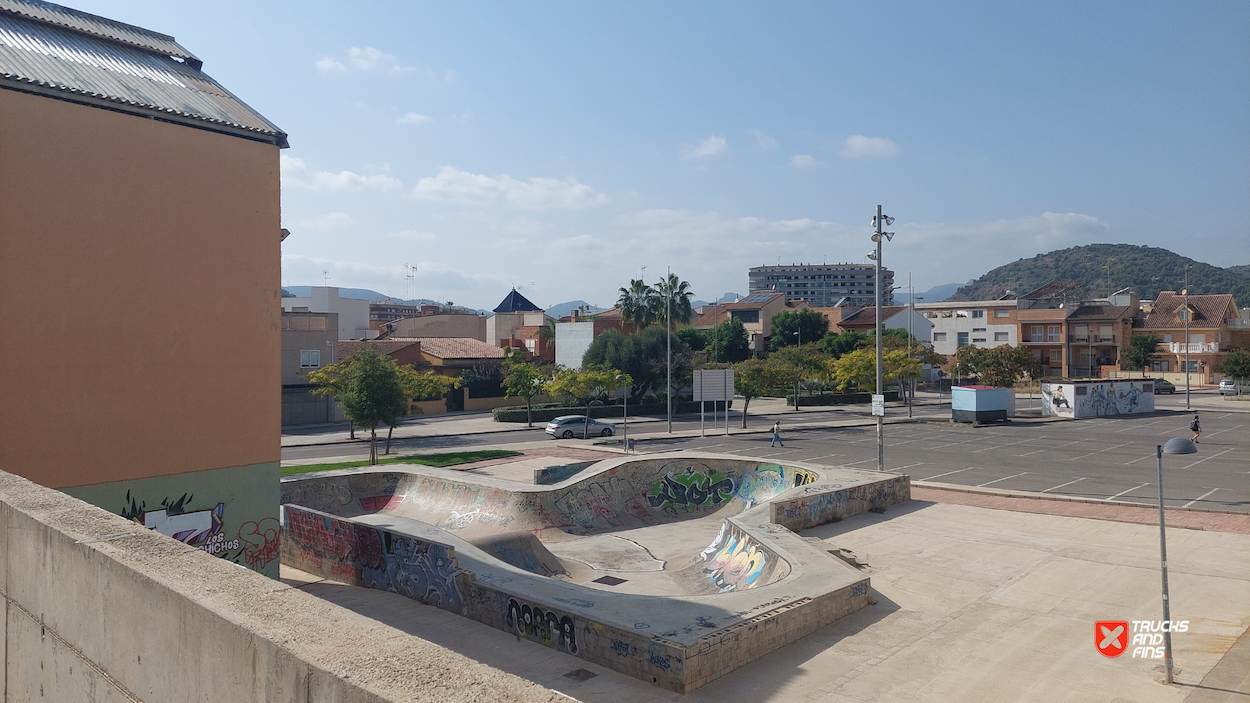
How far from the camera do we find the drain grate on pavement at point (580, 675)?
33.8 ft

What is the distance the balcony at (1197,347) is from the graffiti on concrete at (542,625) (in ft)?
289

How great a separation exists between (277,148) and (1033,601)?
55.9 feet

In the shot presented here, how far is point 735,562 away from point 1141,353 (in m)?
77.4

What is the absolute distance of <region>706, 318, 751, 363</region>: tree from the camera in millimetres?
82438

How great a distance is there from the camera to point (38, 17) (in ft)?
50.1

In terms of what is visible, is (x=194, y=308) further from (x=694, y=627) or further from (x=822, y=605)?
(x=822, y=605)

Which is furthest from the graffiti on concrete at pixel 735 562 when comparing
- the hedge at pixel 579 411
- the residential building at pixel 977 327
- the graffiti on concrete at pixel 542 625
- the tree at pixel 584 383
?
the residential building at pixel 977 327

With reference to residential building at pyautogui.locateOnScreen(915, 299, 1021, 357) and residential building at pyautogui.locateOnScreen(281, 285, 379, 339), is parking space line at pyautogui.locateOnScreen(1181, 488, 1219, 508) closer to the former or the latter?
residential building at pyautogui.locateOnScreen(915, 299, 1021, 357)

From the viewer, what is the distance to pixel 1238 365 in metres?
65.1

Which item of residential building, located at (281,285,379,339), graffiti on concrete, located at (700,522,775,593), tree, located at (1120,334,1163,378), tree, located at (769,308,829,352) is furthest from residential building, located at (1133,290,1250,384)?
residential building, located at (281,285,379,339)

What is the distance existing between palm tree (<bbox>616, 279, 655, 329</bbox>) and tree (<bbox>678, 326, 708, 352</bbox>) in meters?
14.4

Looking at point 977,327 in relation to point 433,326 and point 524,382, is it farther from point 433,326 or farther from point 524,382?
point 524,382

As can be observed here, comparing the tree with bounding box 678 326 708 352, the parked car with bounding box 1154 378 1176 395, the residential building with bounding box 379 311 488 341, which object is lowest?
the parked car with bounding box 1154 378 1176 395

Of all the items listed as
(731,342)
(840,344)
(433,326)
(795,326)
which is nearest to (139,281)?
(433,326)
